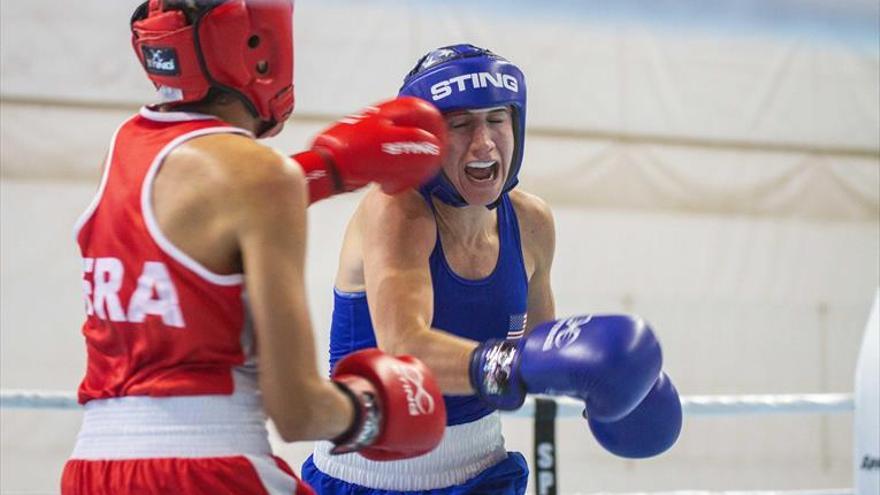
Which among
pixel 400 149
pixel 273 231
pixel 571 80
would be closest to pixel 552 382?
pixel 400 149

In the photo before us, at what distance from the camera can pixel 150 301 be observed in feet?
4.49

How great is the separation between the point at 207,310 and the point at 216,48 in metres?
0.34

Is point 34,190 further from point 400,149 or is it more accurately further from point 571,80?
point 400,149

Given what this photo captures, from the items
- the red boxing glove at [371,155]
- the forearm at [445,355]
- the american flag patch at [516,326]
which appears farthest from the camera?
the american flag patch at [516,326]

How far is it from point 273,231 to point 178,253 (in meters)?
0.12

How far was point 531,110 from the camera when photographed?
4.88 metres

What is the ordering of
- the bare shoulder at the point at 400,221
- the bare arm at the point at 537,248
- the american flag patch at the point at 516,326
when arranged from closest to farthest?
the bare shoulder at the point at 400,221, the american flag patch at the point at 516,326, the bare arm at the point at 537,248

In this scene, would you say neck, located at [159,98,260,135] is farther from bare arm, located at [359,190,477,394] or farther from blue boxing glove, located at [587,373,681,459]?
blue boxing glove, located at [587,373,681,459]

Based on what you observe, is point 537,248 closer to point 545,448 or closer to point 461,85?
point 461,85

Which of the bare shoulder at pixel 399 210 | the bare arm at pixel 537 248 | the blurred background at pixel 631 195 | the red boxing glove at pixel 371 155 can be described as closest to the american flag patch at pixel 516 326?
the bare arm at pixel 537 248

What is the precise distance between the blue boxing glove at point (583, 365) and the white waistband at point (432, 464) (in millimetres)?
289

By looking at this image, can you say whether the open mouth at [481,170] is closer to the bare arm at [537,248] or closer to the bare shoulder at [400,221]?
the bare shoulder at [400,221]

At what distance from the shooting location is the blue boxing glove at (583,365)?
1.64m

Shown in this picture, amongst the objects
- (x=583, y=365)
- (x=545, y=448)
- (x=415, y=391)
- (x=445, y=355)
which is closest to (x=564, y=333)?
(x=583, y=365)
